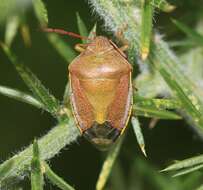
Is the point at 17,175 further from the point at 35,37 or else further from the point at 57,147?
the point at 35,37

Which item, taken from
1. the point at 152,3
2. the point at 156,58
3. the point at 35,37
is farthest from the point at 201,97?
the point at 35,37

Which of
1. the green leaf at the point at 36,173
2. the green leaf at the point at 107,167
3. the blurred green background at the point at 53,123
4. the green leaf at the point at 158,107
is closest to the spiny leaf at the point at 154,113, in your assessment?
the green leaf at the point at 158,107

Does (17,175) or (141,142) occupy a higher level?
(17,175)

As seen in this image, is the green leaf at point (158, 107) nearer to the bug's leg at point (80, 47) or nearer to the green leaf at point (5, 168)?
the bug's leg at point (80, 47)

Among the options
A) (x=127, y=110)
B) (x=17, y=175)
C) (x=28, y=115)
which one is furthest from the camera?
(x=28, y=115)

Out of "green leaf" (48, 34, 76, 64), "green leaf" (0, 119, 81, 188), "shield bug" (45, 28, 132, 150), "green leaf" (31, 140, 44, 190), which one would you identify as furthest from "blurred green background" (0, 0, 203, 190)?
"green leaf" (31, 140, 44, 190)

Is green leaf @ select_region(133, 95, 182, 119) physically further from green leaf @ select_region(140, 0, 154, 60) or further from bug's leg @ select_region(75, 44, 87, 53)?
Answer: bug's leg @ select_region(75, 44, 87, 53)
